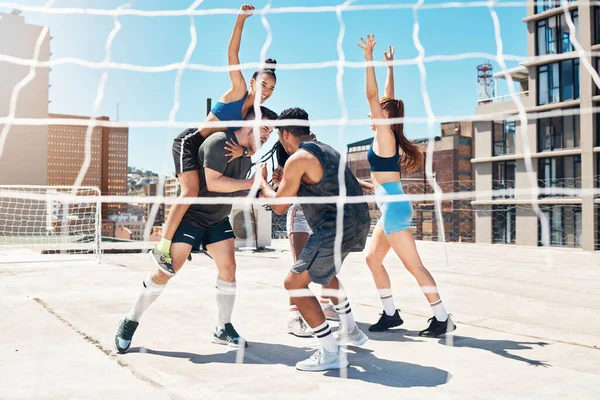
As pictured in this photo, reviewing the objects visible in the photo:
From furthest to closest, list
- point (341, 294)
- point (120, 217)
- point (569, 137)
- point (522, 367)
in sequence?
point (120, 217) < point (569, 137) < point (341, 294) < point (522, 367)

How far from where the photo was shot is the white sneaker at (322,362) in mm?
2775

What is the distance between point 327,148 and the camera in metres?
2.95

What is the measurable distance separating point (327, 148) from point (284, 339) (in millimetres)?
1279

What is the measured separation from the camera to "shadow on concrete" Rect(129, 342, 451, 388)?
2.62 meters

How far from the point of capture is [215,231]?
3.30 meters

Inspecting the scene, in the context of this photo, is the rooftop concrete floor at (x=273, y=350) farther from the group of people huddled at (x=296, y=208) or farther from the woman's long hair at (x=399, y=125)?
the woman's long hair at (x=399, y=125)

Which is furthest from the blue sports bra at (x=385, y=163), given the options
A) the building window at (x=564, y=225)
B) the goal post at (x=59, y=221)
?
the building window at (x=564, y=225)

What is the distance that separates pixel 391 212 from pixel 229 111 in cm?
116

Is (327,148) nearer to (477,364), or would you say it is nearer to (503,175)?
(477,364)

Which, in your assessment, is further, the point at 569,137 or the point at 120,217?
the point at 120,217

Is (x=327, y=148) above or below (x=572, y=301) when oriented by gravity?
above

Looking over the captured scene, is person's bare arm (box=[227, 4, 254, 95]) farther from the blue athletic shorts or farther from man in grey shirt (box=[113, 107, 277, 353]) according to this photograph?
the blue athletic shorts

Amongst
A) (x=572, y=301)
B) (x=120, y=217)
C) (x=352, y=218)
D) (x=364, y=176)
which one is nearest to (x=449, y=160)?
(x=364, y=176)

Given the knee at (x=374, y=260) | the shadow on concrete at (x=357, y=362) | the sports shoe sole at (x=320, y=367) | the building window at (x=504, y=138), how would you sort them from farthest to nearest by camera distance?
1. the building window at (x=504, y=138)
2. the knee at (x=374, y=260)
3. the sports shoe sole at (x=320, y=367)
4. the shadow on concrete at (x=357, y=362)
